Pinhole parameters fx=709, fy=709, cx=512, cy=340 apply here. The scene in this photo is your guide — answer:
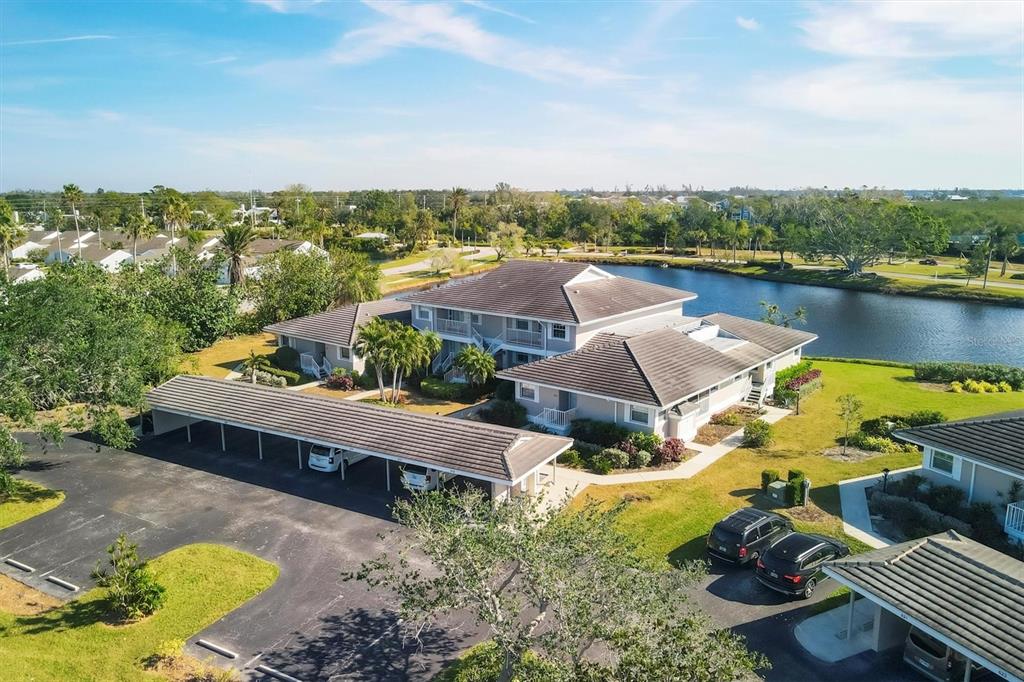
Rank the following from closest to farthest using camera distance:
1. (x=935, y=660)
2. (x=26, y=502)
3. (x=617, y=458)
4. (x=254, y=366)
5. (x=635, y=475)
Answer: (x=935, y=660)
(x=26, y=502)
(x=635, y=475)
(x=617, y=458)
(x=254, y=366)

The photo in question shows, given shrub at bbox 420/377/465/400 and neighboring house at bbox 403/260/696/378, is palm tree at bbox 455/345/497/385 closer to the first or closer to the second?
shrub at bbox 420/377/465/400

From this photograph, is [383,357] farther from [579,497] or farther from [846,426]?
[846,426]

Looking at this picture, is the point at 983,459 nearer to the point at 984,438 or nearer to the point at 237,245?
the point at 984,438

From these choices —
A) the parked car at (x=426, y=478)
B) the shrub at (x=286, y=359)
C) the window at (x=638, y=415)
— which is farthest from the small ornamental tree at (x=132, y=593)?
the shrub at (x=286, y=359)

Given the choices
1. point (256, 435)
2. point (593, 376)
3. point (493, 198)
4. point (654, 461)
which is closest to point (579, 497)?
point (654, 461)

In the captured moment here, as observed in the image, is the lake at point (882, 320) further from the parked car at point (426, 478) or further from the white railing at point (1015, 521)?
the parked car at point (426, 478)

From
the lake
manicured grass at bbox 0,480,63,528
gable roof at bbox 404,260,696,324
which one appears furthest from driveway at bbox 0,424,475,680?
the lake

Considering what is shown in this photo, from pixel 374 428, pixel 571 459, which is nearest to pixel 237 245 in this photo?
pixel 374 428
